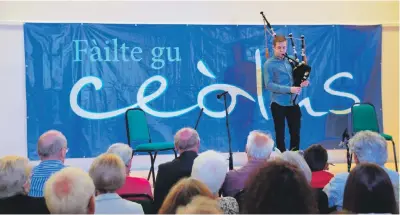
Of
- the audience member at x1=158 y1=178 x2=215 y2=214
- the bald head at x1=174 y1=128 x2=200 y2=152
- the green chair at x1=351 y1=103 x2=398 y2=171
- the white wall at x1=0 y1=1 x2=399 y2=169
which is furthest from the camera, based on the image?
the white wall at x1=0 y1=1 x2=399 y2=169

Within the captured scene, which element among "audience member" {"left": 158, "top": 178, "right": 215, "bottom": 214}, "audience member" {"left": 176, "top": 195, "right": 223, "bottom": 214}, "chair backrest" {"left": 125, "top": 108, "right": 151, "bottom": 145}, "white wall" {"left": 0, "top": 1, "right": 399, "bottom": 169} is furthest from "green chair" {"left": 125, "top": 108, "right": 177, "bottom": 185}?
"audience member" {"left": 176, "top": 195, "right": 223, "bottom": 214}

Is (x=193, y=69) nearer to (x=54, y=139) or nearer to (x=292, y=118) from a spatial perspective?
(x=292, y=118)

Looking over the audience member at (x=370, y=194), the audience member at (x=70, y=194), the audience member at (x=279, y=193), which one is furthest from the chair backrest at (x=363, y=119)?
the audience member at (x=70, y=194)

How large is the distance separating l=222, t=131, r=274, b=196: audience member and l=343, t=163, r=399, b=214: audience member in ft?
3.20

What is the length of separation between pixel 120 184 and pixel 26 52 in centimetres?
414

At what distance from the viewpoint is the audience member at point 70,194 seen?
189 cm

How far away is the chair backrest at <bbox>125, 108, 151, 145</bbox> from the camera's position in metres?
5.62

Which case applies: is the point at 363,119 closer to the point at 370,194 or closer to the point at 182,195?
the point at 370,194

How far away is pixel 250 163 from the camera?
3.06 meters

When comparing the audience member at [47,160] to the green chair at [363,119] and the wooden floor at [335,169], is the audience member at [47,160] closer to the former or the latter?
the wooden floor at [335,169]

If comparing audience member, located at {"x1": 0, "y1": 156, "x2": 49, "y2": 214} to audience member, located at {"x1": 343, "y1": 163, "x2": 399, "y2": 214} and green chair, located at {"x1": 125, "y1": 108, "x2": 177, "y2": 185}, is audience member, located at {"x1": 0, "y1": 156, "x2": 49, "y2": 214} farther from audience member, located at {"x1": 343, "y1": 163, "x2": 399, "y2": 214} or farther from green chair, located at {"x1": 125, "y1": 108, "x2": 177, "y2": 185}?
green chair, located at {"x1": 125, "y1": 108, "x2": 177, "y2": 185}

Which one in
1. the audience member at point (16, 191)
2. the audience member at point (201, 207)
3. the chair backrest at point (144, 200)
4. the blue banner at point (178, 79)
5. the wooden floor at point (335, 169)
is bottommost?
the wooden floor at point (335, 169)

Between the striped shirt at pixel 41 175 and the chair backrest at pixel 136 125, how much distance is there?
2534 millimetres

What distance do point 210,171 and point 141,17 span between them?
4.13 m
